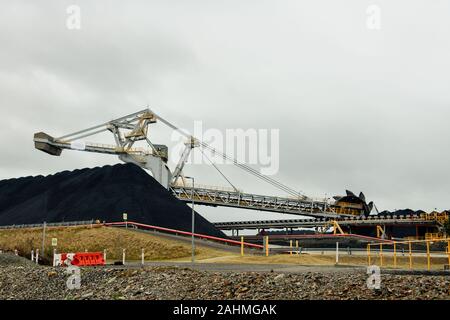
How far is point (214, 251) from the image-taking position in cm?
4309

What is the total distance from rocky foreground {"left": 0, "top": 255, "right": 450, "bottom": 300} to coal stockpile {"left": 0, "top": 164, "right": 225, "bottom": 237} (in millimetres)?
46584

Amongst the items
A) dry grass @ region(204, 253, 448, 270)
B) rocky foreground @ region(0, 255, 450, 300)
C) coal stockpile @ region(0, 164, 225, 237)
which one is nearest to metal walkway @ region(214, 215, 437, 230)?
coal stockpile @ region(0, 164, 225, 237)

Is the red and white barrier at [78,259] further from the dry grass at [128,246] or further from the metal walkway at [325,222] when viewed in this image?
the metal walkway at [325,222]

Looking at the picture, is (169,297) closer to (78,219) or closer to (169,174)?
(78,219)

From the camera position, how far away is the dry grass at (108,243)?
1720 inches

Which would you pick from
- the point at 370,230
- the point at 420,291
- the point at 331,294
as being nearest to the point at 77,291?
the point at 331,294

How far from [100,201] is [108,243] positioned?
843 inches

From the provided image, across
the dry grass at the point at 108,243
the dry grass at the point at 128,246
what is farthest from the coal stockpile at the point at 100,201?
the dry grass at the point at 128,246

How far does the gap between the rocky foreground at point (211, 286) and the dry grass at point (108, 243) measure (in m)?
24.4

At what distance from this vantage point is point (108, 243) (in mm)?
49125

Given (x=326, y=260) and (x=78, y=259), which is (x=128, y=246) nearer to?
(x=78, y=259)

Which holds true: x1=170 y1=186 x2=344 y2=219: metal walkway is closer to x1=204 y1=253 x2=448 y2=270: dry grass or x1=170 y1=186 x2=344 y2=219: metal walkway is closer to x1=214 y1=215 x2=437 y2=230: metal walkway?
x1=214 y1=215 x2=437 y2=230: metal walkway

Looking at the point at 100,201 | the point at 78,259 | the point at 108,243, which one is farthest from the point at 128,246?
the point at 100,201
